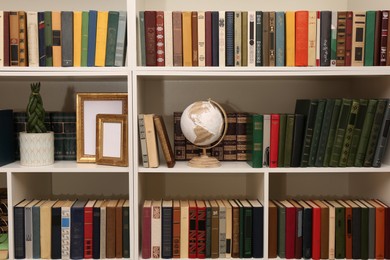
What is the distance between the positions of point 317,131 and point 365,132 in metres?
0.20

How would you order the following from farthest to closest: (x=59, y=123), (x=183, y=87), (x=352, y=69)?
(x=183, y=87)
(x=59, y=123)
(x=352, y=69)

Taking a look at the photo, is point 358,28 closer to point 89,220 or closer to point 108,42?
point 108,42

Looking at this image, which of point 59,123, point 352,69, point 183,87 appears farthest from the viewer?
point 183,87

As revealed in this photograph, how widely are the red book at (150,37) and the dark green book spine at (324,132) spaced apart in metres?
0.74

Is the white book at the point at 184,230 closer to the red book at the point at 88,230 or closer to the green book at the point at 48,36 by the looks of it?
the red book at the point at 88,230

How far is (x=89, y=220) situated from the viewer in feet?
5.92

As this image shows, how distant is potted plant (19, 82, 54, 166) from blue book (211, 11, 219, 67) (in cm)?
77

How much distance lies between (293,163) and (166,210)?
572 millimetres

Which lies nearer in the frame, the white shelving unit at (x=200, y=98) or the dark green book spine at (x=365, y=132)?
the dark green book spine at (x=365, y=132)

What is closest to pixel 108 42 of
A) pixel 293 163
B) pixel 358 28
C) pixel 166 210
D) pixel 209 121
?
pixel 209 121

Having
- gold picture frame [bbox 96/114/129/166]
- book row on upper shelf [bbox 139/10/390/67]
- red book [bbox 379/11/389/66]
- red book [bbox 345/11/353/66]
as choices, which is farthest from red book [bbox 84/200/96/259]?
red book [bbox 379/11/389/66]

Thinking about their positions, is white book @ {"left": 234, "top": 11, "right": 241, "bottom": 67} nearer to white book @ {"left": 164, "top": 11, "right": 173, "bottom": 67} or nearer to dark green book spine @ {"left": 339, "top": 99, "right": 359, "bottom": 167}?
white book @ {"left": 164, "top": 11, "right": 173, "bottom": 67}

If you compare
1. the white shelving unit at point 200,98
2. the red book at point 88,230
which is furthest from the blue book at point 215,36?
the red book at point 88,230

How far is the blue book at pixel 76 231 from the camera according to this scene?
180 cm
